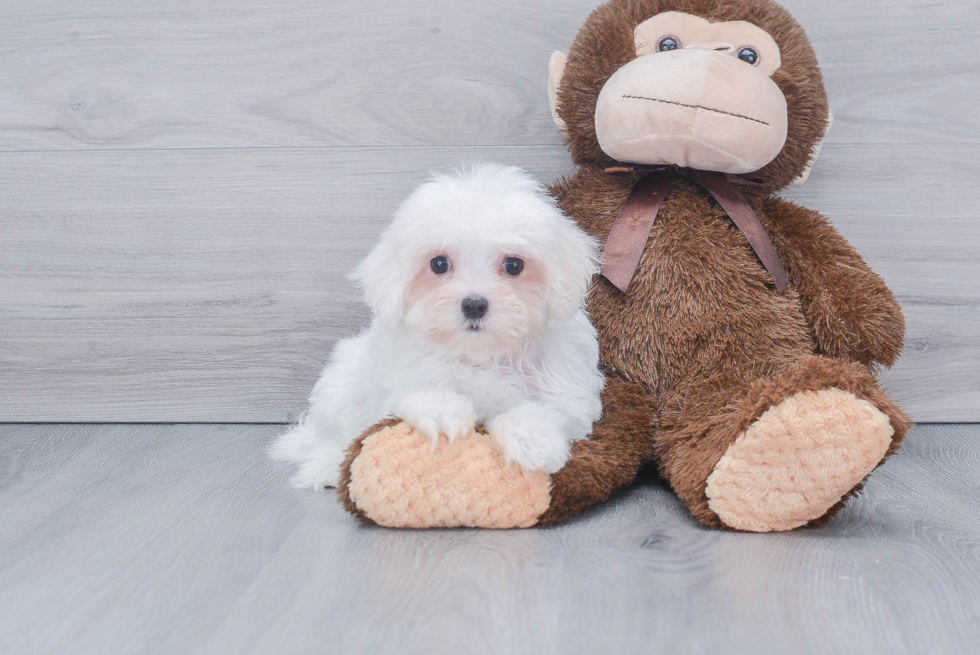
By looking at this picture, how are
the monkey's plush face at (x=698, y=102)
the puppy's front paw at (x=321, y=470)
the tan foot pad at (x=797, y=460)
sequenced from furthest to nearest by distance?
the puppy's front paw at (x=321, y=470), the monkey's plush face at (x=698, y=102), the tan foot pad at (x=797, y=460)

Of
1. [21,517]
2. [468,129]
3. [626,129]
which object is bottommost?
[21,517]

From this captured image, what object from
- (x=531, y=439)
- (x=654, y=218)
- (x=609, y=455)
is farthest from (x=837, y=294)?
(x=531, y=439)

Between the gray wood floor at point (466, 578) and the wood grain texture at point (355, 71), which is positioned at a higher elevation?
the wood grain texture at point (355, 71)

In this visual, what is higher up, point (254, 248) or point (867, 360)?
point (867, 360)

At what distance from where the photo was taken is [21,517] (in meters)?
1.16

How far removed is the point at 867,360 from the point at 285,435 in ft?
3.14

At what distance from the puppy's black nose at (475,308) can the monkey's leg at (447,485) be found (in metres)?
0.15

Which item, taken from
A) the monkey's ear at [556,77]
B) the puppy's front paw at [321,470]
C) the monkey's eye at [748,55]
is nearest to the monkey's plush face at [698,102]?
the monkey's eye at [748,55]

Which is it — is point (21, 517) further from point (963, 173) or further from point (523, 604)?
point (963, 173)

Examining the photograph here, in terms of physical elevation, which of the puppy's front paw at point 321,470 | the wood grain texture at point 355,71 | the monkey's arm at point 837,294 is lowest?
the puppy's front paw at point 321,470

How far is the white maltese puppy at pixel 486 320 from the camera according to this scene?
1.05m

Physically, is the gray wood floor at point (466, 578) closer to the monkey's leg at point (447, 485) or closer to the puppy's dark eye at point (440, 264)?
the monkey's leg at point (447, 485)

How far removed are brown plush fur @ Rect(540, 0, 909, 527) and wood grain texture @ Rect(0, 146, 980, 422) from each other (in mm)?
234

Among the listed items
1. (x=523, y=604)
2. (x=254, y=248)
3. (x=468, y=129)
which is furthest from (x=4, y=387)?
(x=523, y=604)
